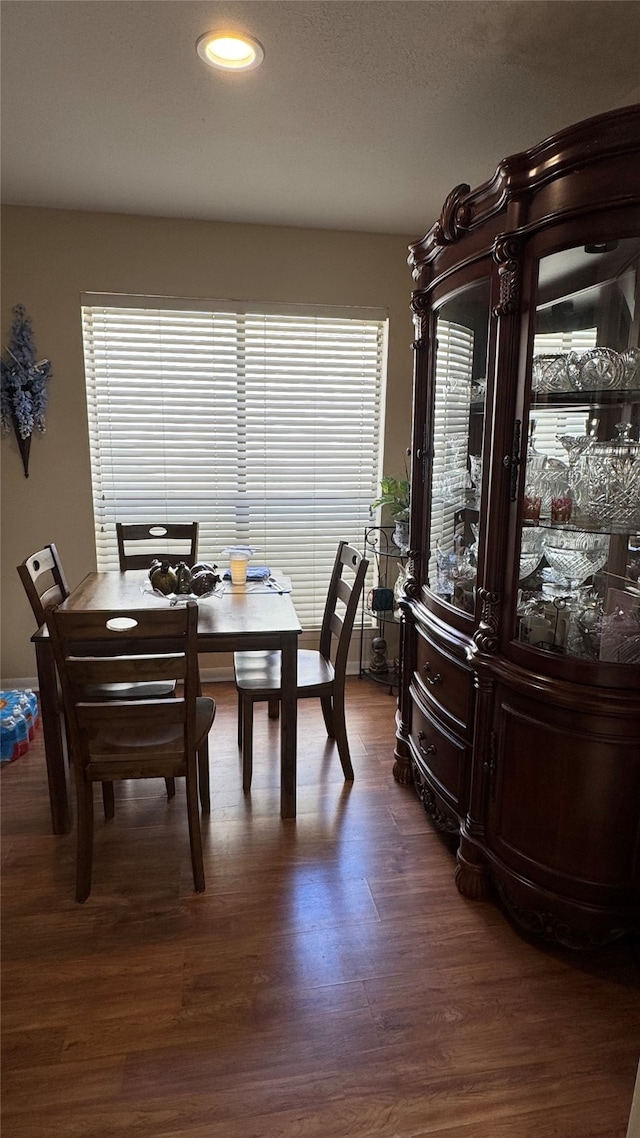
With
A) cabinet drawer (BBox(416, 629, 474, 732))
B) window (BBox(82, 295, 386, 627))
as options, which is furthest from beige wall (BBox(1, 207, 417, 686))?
cabinet drawer (BBox(416, 629, 474, 732))

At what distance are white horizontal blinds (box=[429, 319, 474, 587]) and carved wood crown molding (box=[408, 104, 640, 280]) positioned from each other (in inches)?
12.6

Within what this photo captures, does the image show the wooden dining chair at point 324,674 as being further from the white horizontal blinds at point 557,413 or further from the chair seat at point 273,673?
the white horizontal blinds at point 557,413

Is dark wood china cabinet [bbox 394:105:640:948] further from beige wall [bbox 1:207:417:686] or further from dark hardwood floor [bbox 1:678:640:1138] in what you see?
beige wall [bbox 1:207:417:686]

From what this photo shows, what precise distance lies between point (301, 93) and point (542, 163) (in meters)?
0.95

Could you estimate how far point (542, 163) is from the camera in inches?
65.7

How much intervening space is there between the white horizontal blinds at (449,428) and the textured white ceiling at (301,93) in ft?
2.45

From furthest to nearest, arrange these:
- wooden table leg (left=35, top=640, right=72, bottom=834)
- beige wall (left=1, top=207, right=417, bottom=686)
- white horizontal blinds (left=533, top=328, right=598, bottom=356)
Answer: beige wall (left=1, top=207, right=417, bottom=686) < wooden table leg (left=35, top=640, right=72, bottom=834) < white horizontal blinds (left=533, top=328, right=598, bottom=356)

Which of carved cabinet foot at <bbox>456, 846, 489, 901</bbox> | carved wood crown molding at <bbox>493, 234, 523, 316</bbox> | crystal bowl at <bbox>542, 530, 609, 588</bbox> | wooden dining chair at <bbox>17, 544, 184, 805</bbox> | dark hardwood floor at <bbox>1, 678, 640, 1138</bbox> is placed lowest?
dark hardwood floor at <bbox>1, 678, 640, 1138</bbox>

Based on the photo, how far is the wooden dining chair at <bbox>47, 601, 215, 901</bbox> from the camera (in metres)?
1.92

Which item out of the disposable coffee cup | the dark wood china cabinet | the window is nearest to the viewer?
the dark wood china cabinet

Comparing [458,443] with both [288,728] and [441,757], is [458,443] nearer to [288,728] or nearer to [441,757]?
[441,757]

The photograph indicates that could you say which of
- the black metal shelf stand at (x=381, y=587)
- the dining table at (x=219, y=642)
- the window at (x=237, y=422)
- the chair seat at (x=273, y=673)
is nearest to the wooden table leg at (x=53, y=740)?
the dining table at (x=219, y=642)

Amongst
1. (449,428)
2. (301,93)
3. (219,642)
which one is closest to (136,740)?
(219,642)

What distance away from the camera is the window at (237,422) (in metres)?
3.64
